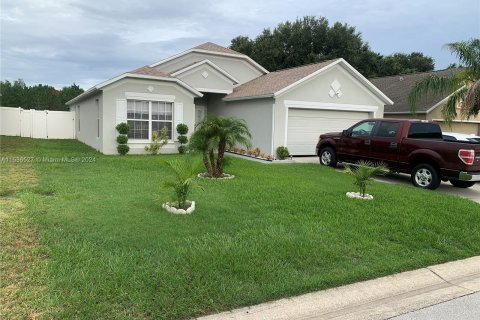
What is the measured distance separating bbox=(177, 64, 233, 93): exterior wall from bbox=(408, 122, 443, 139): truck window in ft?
35.6

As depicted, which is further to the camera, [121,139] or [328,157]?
[121,139]

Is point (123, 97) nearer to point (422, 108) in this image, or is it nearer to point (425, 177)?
point (425, 177)

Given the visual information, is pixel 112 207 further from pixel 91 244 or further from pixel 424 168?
pixel 424 168

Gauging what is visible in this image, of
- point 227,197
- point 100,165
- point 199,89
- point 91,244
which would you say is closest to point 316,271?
point 91,244

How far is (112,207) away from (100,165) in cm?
591

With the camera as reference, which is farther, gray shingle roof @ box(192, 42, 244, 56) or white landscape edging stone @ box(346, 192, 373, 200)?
gray shingle roof @ box(192, 42, 244, 56)

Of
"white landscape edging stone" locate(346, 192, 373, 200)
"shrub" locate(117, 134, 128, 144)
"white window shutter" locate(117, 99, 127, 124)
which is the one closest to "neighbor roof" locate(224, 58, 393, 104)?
"white window shutter" locate(117, 99, 127, 124)

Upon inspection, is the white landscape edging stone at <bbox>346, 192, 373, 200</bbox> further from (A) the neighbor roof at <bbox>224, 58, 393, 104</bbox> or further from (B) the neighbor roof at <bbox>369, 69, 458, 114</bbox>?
(B) the neighbor roof at <bbox>369, 69, 458, 114</bbox>

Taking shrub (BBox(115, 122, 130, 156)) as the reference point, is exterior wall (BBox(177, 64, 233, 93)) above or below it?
above

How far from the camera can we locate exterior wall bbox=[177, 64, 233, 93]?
752 inches

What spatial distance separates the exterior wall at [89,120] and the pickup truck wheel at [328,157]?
29.7 feet

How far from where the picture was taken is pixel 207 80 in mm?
19672

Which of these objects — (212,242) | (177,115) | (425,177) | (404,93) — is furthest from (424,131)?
(404,93)

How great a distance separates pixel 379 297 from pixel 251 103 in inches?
570
